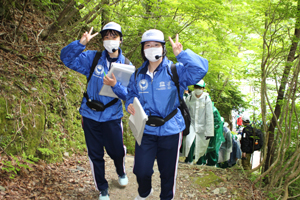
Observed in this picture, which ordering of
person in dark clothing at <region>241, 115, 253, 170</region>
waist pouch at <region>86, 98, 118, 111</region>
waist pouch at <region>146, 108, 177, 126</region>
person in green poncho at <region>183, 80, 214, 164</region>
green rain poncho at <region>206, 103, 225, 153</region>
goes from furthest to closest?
person in dark clothing at <region>241, 115, 253, 170</region>, green rain poncho at <region>206, 103, 225, 153</region>, person in green poncho at <region>183, 80, 214, 164</region>, waist pouch at <region>86, 98, 118, 111</region>, waist pouch at <region>146, 108, 177, 126</region>

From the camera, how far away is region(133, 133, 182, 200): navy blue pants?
2.82m

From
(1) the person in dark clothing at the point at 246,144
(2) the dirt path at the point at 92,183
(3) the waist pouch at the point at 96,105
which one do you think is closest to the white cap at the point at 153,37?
(3) the waist pouch at the point at 96,105

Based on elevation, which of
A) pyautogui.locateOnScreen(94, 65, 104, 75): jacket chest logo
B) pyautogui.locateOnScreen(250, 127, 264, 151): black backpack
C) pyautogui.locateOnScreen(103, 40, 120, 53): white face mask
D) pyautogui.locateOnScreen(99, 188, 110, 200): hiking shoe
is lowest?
pyautogui.locateOnScreen(99, 188, 110, 200): hiking shoe

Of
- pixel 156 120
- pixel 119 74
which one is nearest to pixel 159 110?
pixel 156 120

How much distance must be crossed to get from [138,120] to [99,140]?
1.03m

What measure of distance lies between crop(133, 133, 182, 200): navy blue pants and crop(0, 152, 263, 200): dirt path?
1098 mm

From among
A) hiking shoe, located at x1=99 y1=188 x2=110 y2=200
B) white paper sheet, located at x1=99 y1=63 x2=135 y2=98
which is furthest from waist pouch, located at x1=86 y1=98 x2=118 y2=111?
hiking shoe, located at x1=99 y1=188 x2=110 y2=200

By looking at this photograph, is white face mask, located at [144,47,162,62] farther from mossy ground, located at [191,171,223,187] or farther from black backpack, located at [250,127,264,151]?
black backpack, located at [250,127,264,151]

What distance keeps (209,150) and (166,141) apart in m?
3.60

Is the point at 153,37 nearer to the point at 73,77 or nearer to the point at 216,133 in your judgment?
the point at 216,133

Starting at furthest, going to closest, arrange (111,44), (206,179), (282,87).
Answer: (282,87), (206,179), (111,44)

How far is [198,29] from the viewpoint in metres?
7.50

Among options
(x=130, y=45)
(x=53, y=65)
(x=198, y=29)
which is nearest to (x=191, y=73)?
(x=53, y=65)

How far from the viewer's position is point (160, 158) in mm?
2904
